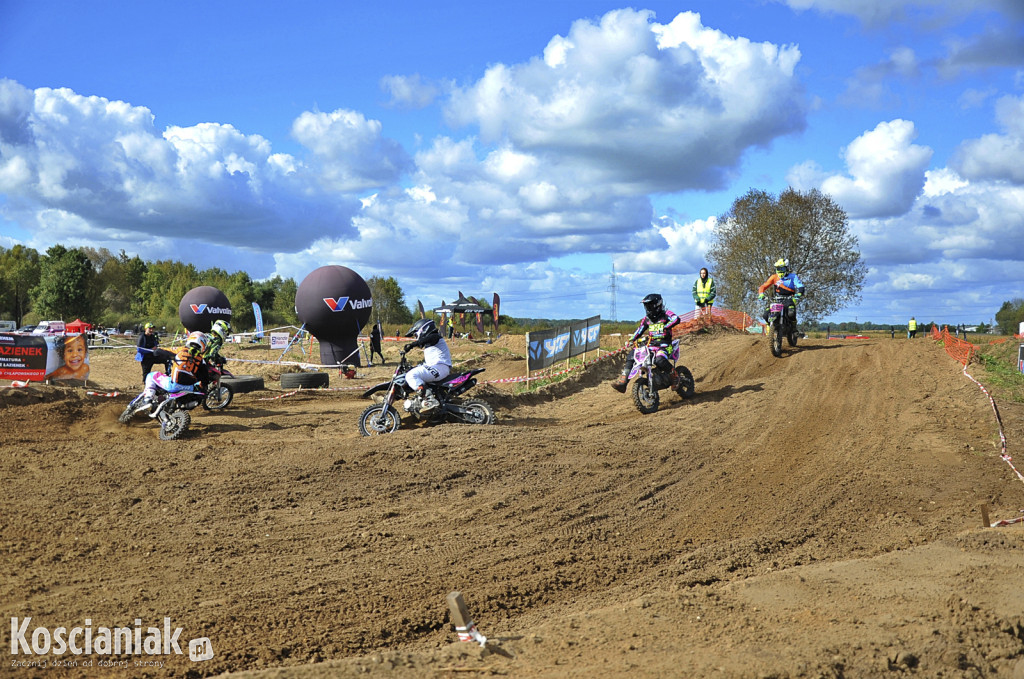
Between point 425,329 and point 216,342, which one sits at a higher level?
point 425,329

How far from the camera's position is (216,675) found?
4363mm

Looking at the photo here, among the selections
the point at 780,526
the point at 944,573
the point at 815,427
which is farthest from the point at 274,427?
the point at 944,573

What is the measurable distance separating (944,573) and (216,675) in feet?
19.0

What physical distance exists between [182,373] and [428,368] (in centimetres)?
388

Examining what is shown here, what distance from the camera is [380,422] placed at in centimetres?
1054

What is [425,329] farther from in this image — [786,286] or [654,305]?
[786,286]

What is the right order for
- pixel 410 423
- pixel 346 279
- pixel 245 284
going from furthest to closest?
pixel 245 284, pixel 346 279, pixel 410 423

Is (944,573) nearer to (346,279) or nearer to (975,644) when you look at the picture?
(975,644)

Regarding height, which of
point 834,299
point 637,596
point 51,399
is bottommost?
point 637,596

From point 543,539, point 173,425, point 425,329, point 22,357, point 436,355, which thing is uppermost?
point 425,329

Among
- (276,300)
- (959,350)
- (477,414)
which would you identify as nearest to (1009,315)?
(959,350)

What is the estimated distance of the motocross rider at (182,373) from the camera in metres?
10.8

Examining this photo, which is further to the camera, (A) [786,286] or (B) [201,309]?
(B) [201,309]

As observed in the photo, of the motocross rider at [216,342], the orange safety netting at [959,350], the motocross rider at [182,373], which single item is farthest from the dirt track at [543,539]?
the orange safety netting at [959,350]
